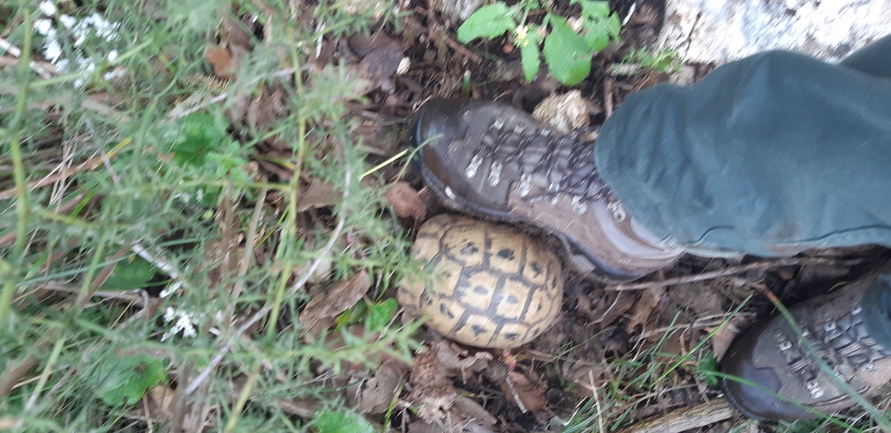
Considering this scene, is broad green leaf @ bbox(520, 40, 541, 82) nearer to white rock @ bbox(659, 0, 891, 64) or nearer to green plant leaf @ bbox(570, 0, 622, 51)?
green plant leaf @ bbox(570, 0, 622, 51)

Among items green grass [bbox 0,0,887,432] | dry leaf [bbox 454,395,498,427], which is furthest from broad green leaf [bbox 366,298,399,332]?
dry leaf [bbox 454,395,498,427]

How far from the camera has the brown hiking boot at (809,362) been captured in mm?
2002

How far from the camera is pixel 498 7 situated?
6.72 ft

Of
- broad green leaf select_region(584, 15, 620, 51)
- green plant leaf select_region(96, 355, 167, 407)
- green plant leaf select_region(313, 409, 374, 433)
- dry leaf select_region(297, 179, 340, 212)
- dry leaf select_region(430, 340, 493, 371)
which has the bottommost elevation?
dry leaf select_region(430, 340, 493, 371)

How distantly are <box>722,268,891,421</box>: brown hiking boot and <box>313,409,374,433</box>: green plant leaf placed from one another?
4.71ft

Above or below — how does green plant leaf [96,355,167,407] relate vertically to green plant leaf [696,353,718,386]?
above

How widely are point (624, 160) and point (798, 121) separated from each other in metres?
0.44

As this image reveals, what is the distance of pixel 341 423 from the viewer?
1.66m

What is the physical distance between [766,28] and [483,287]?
1.57 m

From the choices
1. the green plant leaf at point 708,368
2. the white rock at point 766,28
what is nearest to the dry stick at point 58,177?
the white rock at point 766,28

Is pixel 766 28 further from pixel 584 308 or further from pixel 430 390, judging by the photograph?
pixel 430 390

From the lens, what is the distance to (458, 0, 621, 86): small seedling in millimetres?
2055

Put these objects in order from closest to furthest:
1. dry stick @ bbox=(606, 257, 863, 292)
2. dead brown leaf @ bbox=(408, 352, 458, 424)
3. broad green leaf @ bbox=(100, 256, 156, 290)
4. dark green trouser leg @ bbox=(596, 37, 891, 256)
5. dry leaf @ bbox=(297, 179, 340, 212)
Answer: dark green trouser leg @ bbox=(596, 37, 891, 256), broad green leaf @ bbox=(100, 256, 156, 290), dry leaf @ bbox=(297, 179, 340, 212), dead brown leaf @ bbox=(408, 352, 458, 424), dry stick @ bbox=(606, 257, 863, 292)

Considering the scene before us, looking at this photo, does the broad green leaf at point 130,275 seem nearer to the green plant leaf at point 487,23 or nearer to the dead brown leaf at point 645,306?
the green plant leaf at point 487,23
